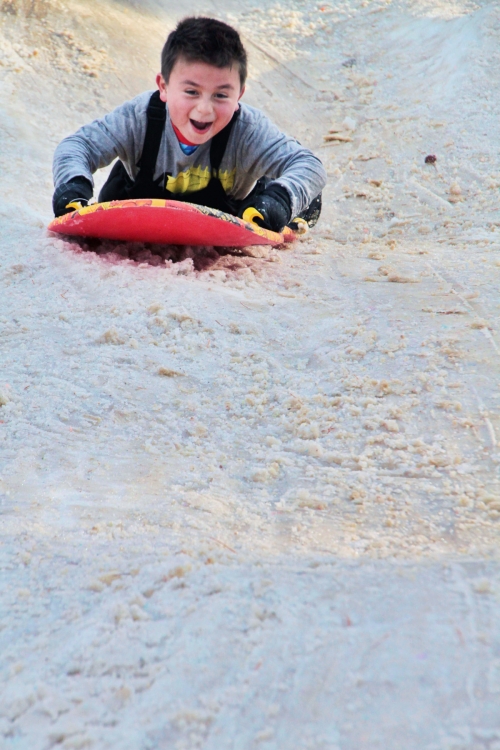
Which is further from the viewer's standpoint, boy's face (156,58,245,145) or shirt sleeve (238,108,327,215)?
shirt sleeve (238,108,327,215)

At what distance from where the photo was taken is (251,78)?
6.29m

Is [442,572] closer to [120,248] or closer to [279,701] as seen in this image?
[279,701]

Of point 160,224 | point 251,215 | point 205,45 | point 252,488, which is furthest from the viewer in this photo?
point 251,215

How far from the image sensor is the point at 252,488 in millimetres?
1544

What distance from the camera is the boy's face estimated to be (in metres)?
2.70

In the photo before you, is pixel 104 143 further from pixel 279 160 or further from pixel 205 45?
pixel 279 160

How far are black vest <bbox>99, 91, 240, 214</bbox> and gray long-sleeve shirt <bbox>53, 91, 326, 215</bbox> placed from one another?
0.03 meters

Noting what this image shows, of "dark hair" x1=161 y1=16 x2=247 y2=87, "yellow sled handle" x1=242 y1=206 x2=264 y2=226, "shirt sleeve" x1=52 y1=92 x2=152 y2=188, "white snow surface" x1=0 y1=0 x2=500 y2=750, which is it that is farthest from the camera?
"shirt sleeve" x1=52 y1=92 x2=152 y2=188

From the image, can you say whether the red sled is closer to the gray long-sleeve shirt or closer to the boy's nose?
the gray long-sleeve shirt

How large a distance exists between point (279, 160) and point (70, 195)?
1.01 metres

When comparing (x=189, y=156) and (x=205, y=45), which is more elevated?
(x=205, y=45)

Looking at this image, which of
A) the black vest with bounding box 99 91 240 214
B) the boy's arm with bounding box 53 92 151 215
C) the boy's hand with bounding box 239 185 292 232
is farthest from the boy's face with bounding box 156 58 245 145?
the boy's hand with bounding box 239 185 292 232

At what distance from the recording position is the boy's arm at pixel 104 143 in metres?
2.88

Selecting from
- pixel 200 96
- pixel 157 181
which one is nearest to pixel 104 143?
pixel 157 181
